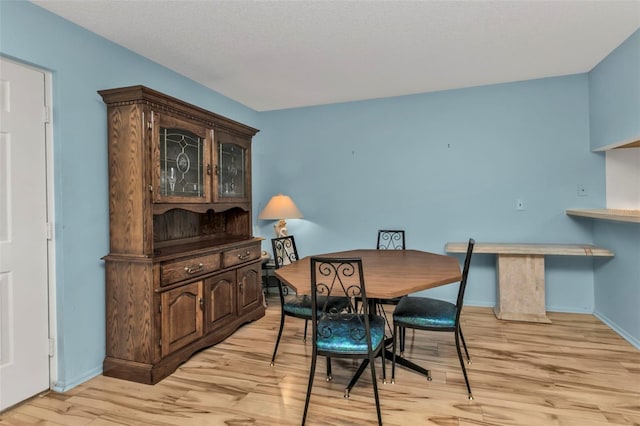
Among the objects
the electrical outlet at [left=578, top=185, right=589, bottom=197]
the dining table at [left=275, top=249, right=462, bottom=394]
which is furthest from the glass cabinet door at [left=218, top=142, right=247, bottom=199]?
the electrical outlet at [left=578, top=185, right=589, bottom=197]

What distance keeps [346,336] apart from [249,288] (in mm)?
1711

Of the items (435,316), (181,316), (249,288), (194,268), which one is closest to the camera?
(435,316)

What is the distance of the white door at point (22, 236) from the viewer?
207cm

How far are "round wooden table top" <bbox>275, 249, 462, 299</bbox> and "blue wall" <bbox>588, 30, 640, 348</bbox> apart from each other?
163 centimetres

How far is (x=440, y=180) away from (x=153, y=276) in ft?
10.2

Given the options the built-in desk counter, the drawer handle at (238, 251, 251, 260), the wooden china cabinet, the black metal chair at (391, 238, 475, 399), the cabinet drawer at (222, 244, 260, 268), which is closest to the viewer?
the black metal chair at (391, 238, 475, 399)

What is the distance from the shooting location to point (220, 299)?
302 cm

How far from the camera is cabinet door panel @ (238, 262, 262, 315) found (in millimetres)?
3311

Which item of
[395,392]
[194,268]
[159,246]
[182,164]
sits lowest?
[395,392]

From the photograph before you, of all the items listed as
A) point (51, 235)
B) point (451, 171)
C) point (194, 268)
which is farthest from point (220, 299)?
point (451, 171)

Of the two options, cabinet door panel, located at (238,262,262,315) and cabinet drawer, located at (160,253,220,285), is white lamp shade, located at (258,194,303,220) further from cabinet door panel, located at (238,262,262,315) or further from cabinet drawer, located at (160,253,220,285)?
cabinet drawer, located at (160,253,220,285)

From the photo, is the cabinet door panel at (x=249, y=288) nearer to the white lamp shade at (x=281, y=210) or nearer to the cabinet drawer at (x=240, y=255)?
the cabinet drawer at (x=240, y=255)

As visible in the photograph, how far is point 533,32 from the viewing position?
2.63m

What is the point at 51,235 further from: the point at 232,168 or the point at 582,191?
the point at 582,191
